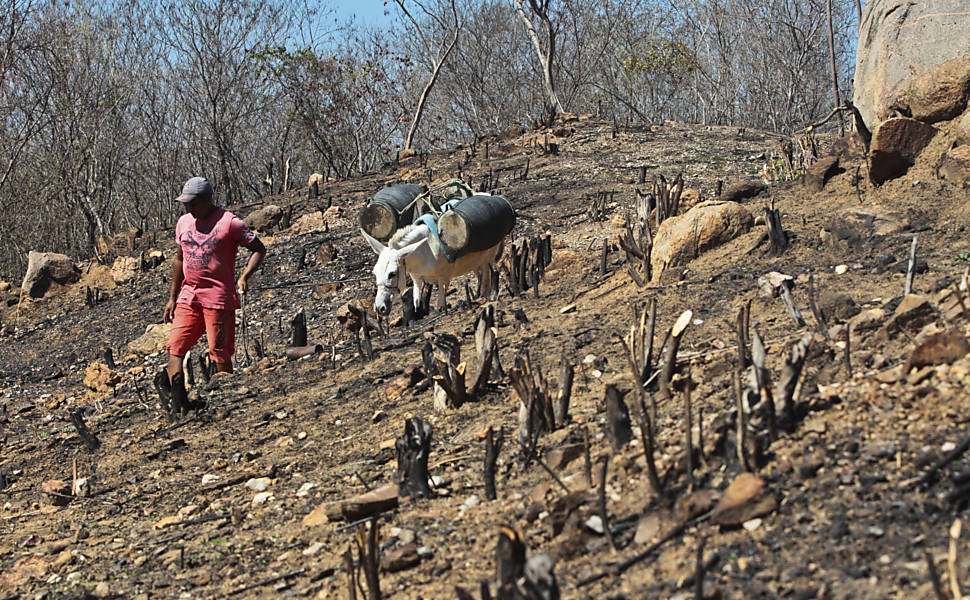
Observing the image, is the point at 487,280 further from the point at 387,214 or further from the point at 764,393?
the point at 764,393

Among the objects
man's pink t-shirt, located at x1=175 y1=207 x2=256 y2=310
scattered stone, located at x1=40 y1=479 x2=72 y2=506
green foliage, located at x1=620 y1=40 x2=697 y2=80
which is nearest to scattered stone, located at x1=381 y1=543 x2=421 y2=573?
scattered stone, located at x1=40 y1=479 x2=72 y2=506

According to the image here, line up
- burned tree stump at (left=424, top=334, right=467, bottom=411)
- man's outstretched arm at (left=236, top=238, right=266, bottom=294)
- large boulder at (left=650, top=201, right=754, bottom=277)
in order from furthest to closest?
large boulder at (left=650, top=201, right=754, bottom=277) → man's outstretched arm at (left=236, top=238, right=266, bottom=294) → burned tree stump at (left=424, top=334, right=467, bottom=411)

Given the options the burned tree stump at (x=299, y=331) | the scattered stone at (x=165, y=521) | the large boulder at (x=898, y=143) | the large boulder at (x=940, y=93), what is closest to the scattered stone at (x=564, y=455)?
the scattered stone at (x=165, y=521)

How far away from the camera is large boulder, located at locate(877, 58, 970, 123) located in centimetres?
736

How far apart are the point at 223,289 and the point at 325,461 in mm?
2206

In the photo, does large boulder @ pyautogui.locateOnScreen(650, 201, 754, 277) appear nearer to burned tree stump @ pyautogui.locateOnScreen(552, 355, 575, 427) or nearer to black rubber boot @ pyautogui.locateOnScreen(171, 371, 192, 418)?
burned tree stump @ pyautogui.locateOnScreen(552, 355, 575, 427)

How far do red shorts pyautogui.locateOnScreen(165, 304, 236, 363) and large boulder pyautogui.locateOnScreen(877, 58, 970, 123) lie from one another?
18.9 feet

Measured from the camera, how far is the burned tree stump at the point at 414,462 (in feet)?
12.2

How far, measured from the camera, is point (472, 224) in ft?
25.2

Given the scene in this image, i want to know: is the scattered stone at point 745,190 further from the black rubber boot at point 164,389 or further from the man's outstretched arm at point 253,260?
the black rubber boot at point 164,389

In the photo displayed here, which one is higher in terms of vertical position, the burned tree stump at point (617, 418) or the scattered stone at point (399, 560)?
the burned tree stump at point (617, 418)

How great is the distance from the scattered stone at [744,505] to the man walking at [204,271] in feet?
14.5

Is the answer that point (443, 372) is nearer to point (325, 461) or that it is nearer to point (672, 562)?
point (325, 461)

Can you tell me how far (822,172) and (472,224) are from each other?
325 centimetres
